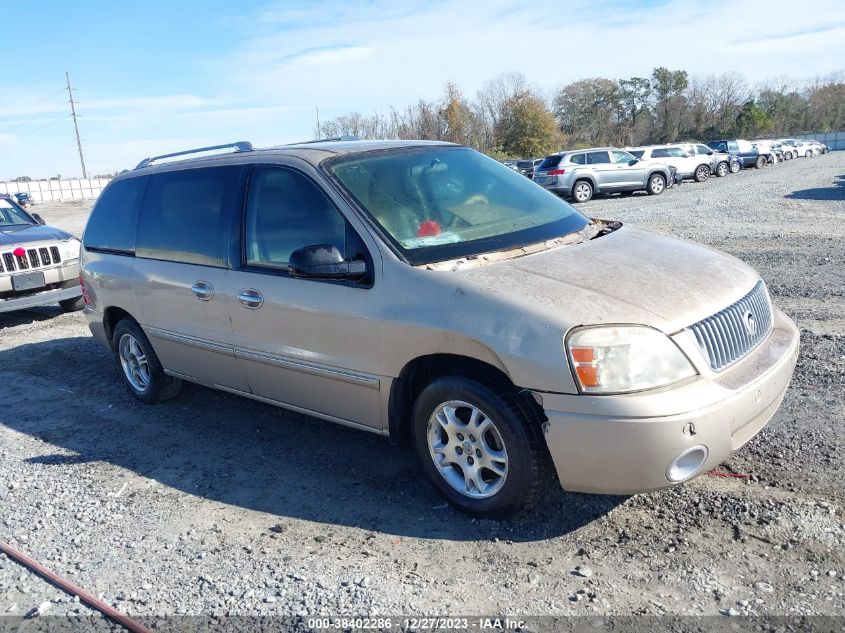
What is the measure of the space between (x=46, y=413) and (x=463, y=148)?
3.98 meters

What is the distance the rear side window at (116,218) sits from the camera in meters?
5.62

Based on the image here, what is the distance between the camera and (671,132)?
82000 mm

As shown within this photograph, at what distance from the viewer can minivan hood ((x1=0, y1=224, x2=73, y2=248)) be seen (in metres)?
9.27

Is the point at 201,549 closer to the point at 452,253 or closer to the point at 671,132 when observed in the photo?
the point at 452,253

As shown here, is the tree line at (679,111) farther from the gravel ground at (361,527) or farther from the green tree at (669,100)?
the gravel ground at (361,527)

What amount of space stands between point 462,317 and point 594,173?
22.8m

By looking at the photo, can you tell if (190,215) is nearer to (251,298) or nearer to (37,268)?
(251,298)

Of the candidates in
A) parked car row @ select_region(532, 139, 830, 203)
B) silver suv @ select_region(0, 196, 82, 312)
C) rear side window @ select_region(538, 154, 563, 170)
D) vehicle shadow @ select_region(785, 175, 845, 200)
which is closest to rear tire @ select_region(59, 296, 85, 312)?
silver suv @ select_region(0, 196, 82, 312)

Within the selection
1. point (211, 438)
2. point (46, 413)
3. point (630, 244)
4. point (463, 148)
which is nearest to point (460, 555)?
point (630, 244)

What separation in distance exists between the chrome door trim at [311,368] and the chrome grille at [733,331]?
164cm

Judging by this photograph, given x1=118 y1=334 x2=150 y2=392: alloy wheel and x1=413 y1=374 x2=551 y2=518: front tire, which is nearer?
x1=413 y1=374 x2=551 y2=518: front tire

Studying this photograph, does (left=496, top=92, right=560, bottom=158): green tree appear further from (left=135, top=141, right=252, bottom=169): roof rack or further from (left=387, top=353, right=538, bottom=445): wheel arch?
(left=387, top=353, right=538, bottom=445): wheel arch

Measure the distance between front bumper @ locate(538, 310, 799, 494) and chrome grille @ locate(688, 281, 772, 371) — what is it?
0.08 meters

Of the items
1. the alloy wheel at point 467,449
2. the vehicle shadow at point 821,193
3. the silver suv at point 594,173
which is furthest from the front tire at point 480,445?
the silver suv at point 594,173
